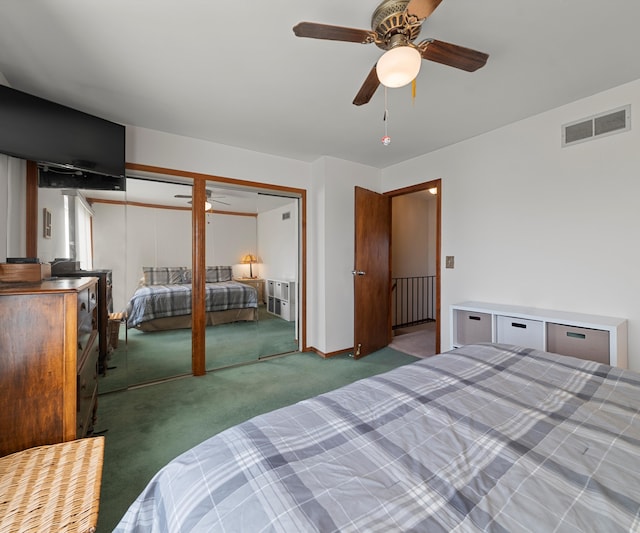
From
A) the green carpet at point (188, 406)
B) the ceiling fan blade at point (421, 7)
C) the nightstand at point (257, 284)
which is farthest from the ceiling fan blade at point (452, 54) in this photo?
the nightstand at point (257, 284)

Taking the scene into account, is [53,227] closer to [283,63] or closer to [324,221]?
[283,63]

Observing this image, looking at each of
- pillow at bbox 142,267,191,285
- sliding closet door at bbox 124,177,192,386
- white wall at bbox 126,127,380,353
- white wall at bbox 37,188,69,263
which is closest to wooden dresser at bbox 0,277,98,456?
white wall at bbox 37,188,69,263

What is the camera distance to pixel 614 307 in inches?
88.0

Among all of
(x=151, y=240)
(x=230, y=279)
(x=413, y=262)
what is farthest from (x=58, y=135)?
(x=413, y=262)

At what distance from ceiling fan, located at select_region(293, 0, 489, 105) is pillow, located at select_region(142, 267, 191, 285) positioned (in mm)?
2748

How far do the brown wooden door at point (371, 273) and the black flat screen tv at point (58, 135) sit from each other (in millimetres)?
A: 2525

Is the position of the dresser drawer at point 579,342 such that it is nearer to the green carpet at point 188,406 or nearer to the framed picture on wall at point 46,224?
the green carpet at point 188,406

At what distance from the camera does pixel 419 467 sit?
76 centimetres

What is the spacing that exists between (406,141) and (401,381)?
9.15 ft

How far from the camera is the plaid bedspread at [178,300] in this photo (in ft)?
10.7

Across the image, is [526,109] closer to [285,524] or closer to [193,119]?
[193,119]

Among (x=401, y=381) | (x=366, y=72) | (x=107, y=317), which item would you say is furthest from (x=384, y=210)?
(x=107, y=317)

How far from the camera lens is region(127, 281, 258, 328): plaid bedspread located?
10.7 feet

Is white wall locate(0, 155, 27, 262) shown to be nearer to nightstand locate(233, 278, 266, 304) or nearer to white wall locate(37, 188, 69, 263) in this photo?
white wall locate(37, 188, 69, 263)
